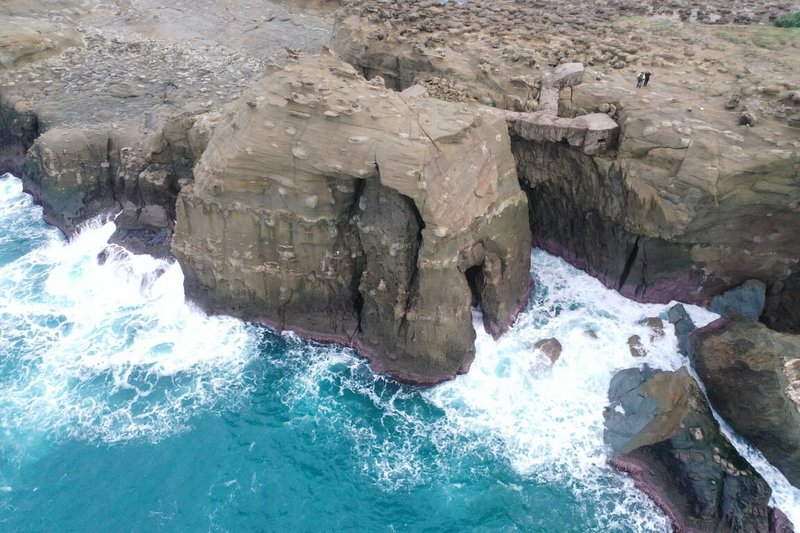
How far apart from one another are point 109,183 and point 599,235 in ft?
106

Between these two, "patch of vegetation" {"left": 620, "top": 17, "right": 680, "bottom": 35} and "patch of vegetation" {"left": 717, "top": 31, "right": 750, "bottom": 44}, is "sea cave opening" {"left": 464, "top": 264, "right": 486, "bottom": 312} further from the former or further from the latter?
"patch of vegetation" {"left": 717, "top": 31, "right": 750, "bottom": 44}

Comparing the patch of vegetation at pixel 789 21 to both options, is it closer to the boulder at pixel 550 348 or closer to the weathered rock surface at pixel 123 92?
the boulder at pixel 550 348

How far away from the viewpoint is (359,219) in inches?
1170

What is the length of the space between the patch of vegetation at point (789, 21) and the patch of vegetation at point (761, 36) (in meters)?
1.00

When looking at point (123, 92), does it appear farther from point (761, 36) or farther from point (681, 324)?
point (761, 36)

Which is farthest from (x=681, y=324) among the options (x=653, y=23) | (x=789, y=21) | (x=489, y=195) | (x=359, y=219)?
(x=789, y=21)

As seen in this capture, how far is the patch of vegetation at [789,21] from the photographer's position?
43125 millimetres

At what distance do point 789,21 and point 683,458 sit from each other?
118ft

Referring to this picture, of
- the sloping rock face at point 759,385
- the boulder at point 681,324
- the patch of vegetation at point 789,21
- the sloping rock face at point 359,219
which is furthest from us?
the patch of vegetation at point 789,21

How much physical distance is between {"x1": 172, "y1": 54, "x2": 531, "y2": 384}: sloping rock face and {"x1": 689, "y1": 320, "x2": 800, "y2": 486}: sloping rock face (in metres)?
10.4

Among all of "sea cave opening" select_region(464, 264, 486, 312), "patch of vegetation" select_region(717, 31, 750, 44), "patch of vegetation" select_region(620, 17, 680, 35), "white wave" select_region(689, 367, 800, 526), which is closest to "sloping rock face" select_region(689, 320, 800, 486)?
"white wave" select_region(689, 367, 800, 526)

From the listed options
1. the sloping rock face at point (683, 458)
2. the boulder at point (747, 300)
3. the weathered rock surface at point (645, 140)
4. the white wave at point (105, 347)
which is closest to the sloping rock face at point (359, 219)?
the white wave at point (105, 347)

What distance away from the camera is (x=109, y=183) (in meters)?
39.5

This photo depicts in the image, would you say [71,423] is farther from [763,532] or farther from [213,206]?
[763,532]
